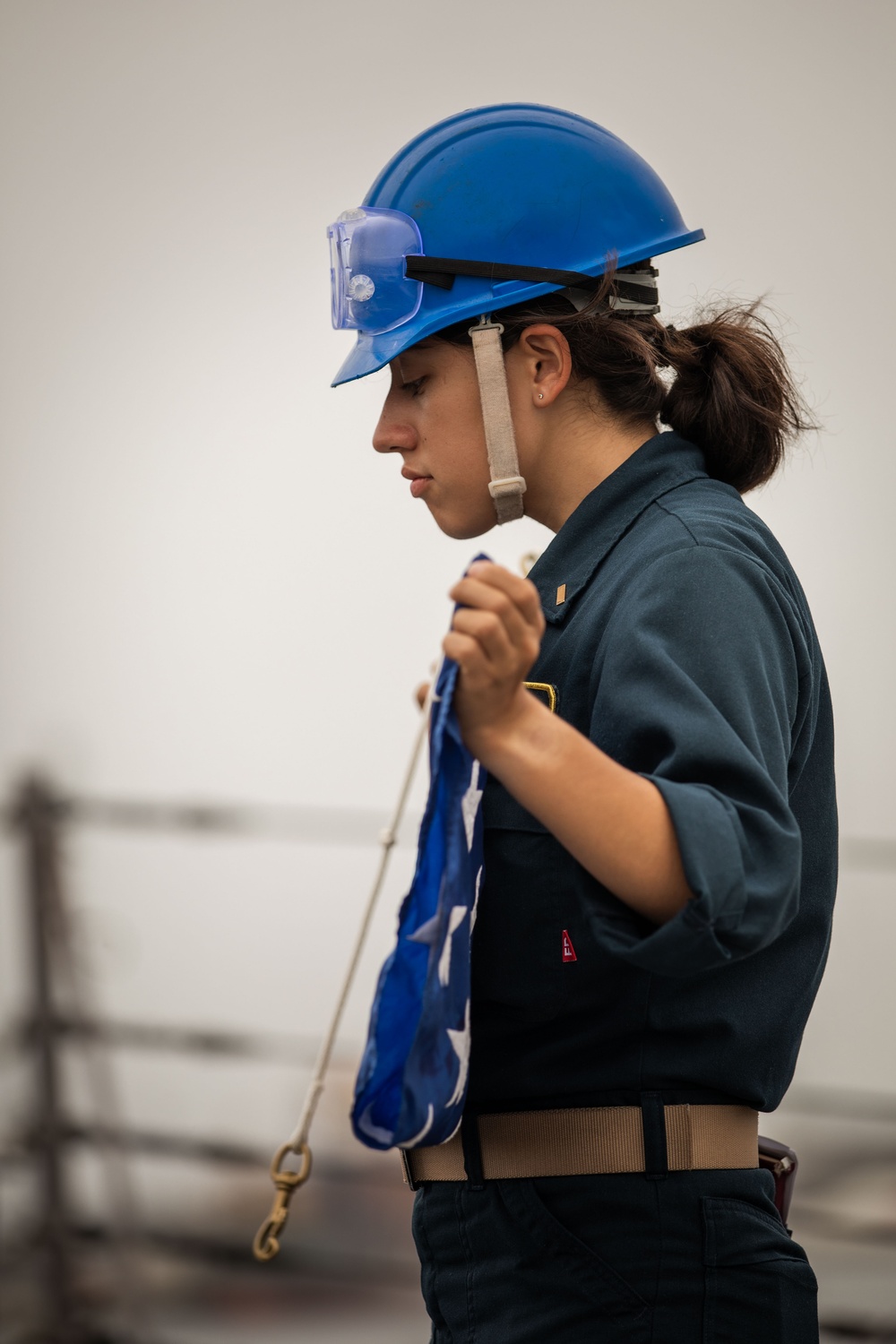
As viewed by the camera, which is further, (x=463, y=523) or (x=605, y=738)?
(x=463, y=523)

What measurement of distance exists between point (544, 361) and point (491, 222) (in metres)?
0.13

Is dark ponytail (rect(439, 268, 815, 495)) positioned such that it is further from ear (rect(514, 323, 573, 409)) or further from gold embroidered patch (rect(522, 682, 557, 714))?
gold embroidered patch (rect(522, 682, 557, 714))

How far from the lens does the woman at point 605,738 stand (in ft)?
2.59

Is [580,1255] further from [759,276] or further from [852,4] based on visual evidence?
[852,4]

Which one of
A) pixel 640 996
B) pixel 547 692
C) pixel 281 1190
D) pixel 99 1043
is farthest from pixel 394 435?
pixel 99 1043

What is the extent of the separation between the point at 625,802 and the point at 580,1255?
447 millimetres

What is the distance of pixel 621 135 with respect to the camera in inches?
106

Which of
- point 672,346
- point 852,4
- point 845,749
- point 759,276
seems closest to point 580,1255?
point 672,346

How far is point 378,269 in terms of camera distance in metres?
1.14

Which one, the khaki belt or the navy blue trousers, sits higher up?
the khaki belt

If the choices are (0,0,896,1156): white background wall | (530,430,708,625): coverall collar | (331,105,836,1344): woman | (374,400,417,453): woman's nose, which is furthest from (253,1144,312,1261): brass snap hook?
(0,0,896,1156): white background wall

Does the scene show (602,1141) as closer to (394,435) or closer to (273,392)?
(394,435)

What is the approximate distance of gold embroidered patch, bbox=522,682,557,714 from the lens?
1.01 metres

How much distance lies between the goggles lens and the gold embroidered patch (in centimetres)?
35
